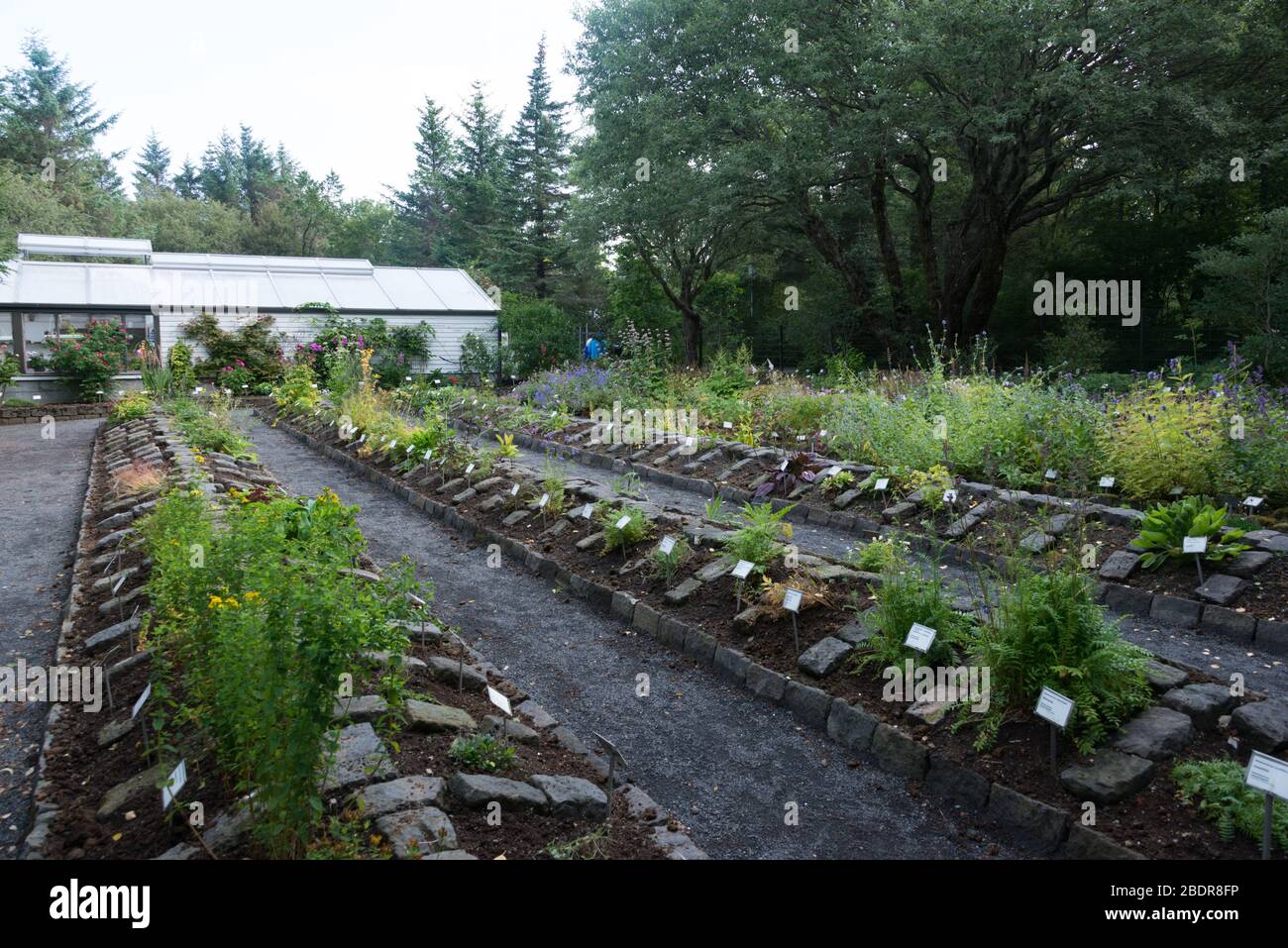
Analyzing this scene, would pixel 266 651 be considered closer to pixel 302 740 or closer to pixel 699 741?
pixel 302 740

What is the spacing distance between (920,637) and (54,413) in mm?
16599

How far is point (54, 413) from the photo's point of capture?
15.1 meters

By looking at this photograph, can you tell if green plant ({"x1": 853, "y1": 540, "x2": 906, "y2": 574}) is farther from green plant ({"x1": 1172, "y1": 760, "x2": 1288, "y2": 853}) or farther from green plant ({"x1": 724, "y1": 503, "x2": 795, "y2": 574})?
green plant ({"x1": 1172, "y1": 760, "x2": 1288, "y2": 853})

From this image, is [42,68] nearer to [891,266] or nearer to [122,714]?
[891,266]

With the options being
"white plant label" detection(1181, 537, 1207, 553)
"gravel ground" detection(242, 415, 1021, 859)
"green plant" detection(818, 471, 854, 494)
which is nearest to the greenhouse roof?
"green plant" detection(818, 471, 854, 494)

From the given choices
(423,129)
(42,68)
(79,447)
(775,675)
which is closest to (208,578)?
(775,675)

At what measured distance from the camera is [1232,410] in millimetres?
6020

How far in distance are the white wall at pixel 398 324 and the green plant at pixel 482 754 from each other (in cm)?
1740

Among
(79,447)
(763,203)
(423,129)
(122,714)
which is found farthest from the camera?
(423,129)

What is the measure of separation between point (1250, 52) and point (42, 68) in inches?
1675

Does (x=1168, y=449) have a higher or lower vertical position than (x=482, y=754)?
higher

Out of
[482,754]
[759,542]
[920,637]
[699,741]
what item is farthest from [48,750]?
[920,637]

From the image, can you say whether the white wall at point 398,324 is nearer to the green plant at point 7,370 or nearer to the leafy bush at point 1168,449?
the green plant at point 7,370
